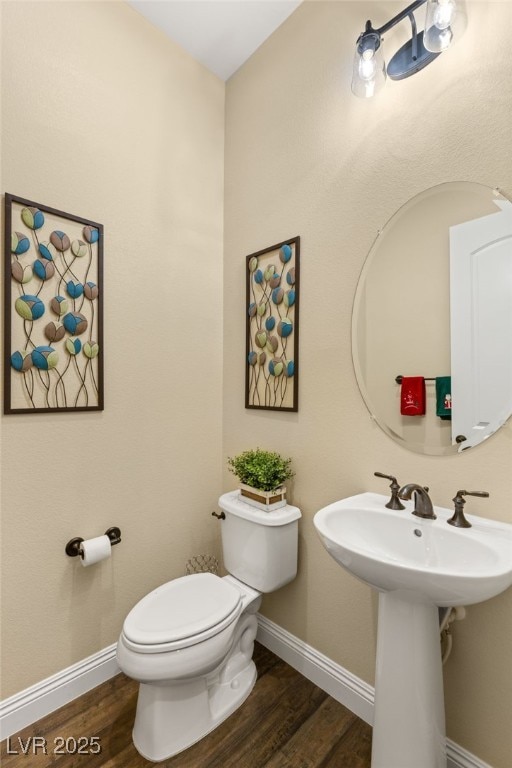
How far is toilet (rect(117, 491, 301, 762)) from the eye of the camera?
1.21 metres

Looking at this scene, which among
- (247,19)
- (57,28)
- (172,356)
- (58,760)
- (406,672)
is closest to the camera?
(406,672)

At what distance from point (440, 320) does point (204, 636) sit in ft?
4.36

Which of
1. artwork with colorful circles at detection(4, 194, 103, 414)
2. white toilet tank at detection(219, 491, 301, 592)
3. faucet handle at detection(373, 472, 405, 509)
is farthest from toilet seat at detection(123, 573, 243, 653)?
artwork with colorful circles at detection(4, 194, 103, 414)

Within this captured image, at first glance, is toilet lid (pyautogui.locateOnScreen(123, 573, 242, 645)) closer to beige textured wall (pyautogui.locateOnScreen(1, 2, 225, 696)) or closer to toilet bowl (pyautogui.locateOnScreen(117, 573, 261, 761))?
toilet bowl (pyautogui.locateOnScreen(117, 573, 261, 761))

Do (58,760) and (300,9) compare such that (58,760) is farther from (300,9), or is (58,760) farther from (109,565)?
(300,9)

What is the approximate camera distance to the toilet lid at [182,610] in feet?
4.04

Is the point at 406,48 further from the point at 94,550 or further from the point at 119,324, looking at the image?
the point at 94,550

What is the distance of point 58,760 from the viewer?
1.24 meters

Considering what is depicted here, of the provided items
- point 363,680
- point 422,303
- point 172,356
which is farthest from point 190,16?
point 363,680

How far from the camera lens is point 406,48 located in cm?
127

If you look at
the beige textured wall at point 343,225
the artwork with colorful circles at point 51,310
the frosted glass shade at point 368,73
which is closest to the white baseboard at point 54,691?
the beige textured wall at point 343,225

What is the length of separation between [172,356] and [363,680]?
1.57m

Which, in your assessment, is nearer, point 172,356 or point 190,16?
point 190,16

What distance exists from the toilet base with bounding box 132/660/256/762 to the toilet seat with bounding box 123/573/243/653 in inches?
6.6
